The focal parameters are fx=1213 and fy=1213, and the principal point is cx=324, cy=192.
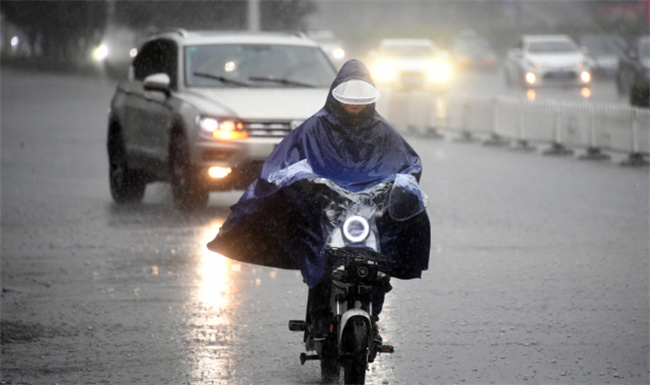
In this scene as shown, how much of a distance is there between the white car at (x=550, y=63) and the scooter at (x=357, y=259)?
3132 cm

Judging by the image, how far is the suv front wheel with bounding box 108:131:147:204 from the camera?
1334 centimetres

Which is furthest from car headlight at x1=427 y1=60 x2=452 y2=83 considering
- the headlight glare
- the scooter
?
the scooter

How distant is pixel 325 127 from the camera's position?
5777 millimetres

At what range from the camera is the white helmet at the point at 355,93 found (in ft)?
18.6

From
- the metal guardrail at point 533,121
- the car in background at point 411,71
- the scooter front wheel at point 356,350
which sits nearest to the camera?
the scooter front wheel at point 356,350

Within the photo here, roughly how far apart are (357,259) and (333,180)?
1.81 ft

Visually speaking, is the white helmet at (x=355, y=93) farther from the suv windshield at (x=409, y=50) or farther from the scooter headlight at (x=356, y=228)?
the suv windshield at (x=409, y=50)

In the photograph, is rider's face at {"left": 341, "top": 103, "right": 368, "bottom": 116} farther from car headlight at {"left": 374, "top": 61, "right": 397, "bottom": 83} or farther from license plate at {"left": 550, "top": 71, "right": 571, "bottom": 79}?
license plate at {"left": 550, "top": 71, "right": 571, "bottom": 79}

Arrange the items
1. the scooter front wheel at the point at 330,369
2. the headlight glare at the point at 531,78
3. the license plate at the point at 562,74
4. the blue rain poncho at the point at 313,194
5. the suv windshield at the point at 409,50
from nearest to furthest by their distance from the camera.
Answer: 1. the blue rain poncho at the point at 313,194
2. the scooter front wheel at the point at 330,369
3. the license plate at the point at 562,74
4. the headlight glare at the point at 531,78
5. the suv windshield at the point at 409,50

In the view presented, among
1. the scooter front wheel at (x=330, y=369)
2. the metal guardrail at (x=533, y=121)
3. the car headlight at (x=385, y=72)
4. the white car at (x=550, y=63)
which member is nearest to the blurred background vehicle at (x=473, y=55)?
the white car at (x=550, y=63)

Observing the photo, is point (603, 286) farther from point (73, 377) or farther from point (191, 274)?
point (73, 377)

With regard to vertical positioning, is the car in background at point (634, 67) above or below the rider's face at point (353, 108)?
below

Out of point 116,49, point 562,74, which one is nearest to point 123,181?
point 562,74

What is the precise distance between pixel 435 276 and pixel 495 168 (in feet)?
27.4
